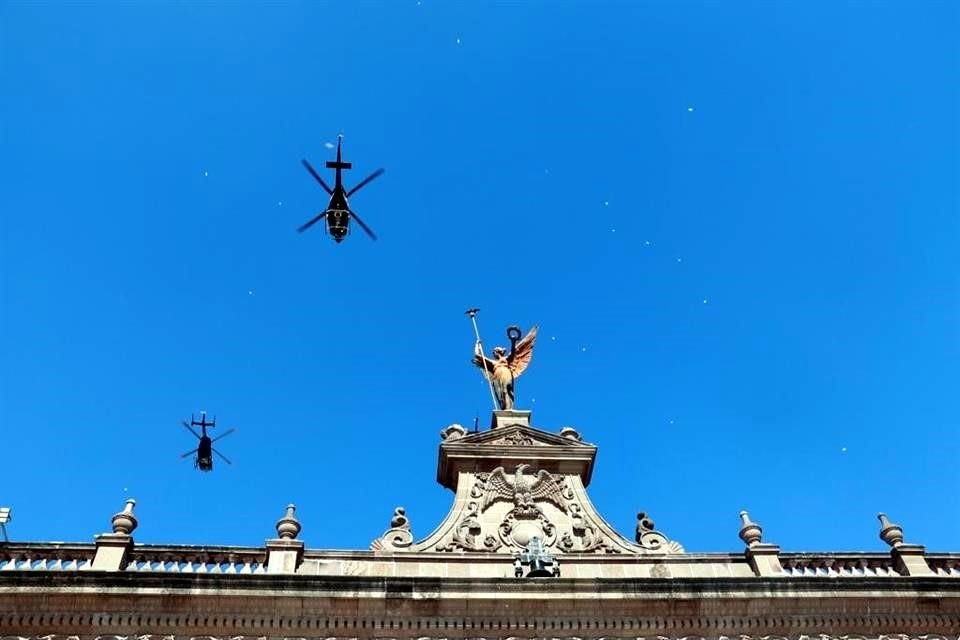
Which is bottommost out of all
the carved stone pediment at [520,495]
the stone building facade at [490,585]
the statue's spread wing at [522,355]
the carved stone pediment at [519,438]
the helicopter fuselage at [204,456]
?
the stone building facade at [490,585]

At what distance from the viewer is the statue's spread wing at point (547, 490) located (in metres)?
15.8

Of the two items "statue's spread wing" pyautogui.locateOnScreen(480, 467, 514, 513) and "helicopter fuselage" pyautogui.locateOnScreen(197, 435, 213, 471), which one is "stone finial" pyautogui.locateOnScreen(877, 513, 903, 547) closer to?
"statue's spread wing" pyautogui.locateOnScreen(480, 467, 514, 513)

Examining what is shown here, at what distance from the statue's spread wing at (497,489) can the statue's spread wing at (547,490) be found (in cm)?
45

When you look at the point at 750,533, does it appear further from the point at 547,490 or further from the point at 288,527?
the point at 288,527

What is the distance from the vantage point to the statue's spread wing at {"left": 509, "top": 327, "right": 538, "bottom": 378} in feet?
61.4

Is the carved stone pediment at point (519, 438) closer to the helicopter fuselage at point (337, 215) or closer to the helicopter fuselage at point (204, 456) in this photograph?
the helicopter fuselage at point (337, 215)

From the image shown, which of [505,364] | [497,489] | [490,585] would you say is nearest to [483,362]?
[505,364]

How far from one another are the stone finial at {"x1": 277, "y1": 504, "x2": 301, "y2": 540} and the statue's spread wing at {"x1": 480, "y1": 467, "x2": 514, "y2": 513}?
11.0ft

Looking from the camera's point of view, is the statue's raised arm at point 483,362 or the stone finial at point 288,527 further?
the statue's raised arm at point 483,362

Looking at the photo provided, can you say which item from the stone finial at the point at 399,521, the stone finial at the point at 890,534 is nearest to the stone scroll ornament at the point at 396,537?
the stone finial at the point at 399,521

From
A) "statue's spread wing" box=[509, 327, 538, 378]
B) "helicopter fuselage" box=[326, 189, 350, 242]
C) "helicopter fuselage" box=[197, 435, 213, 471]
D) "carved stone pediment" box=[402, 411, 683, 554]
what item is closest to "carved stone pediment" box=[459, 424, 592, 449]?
"carved stone pediment" box=[402, 411, 683, 554]

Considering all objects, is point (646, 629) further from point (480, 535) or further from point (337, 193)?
point (337, 193)

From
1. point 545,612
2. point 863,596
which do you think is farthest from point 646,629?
point 863,596

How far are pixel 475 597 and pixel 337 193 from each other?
7.93 meters
